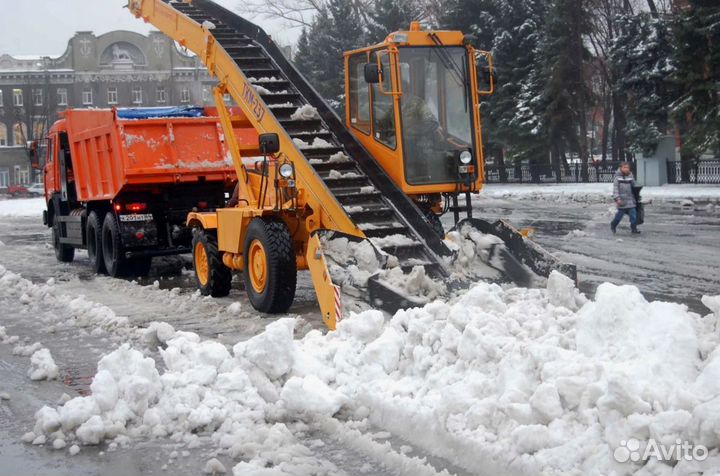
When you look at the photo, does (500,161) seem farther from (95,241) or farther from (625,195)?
(95,241)

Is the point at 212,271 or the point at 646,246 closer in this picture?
the point at 212,271

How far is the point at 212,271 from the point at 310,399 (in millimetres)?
5820

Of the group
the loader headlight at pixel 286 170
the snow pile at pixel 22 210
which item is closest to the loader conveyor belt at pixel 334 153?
the loader headlight at pixel 286 170

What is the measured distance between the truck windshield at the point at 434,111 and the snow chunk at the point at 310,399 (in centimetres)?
438

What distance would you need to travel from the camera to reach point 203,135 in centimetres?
1491

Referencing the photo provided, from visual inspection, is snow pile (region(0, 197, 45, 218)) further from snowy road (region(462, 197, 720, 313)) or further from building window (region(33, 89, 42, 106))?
building window (region(33, 89, 42, 106))

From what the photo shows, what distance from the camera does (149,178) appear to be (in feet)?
46.9

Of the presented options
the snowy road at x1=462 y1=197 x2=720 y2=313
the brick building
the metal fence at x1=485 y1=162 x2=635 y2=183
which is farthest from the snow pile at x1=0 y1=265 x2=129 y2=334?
the brick building

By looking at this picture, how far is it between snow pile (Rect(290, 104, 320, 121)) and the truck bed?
12.2ft

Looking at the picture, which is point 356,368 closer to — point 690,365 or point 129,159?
point 690,365

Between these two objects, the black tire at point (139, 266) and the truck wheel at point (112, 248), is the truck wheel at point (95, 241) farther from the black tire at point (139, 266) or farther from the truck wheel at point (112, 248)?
A: the black tire at point (139, 266)

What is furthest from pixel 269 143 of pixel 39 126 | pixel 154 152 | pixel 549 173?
pixel 39 126

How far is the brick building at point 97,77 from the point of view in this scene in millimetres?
82438

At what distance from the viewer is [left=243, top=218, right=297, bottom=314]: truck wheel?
9.99m
